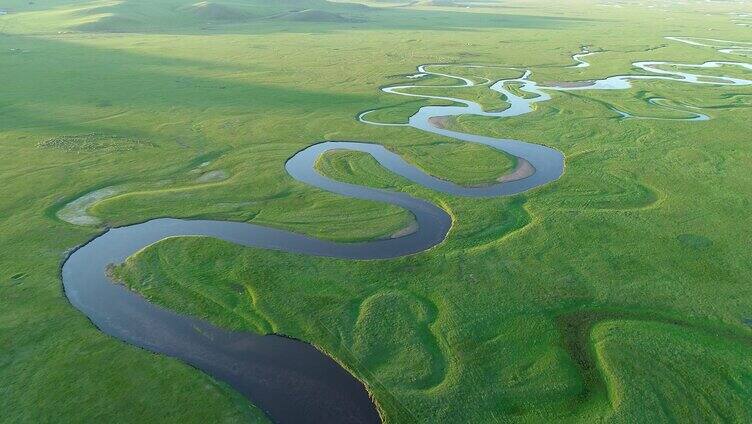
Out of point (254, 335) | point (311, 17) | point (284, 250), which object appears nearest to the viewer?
point (254, 335)

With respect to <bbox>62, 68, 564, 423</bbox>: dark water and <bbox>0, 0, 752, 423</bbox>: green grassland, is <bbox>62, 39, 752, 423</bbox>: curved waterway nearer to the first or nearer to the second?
<bbox>62, 68, 564, 423</bbox>: dark water

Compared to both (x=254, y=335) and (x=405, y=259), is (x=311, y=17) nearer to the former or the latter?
(x=405, y=259)

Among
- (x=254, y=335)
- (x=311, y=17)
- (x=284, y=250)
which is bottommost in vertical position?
(x=254, y=335)

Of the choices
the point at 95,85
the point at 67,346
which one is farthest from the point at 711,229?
the point at 95,85

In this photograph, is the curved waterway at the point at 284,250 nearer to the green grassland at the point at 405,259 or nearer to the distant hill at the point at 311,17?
the green grassland at the point at 405,259

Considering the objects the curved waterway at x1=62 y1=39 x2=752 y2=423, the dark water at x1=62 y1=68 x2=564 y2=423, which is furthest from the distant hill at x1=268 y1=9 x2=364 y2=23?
the dark water at x1=62 y1=68 x2=564 y2=423

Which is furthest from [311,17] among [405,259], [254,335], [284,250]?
[254,335]

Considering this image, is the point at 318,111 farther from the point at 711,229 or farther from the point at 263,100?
the point at 711,229

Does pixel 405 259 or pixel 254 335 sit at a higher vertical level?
pixel 405 259
